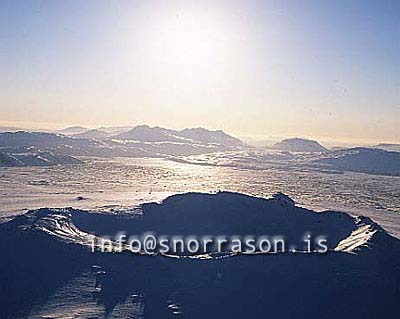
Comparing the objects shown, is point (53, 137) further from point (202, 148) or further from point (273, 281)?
point (273, 281)

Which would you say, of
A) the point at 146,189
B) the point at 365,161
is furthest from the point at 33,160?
the point at 365,161

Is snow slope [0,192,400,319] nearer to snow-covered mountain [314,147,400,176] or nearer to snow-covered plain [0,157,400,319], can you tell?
snow-covered plain [0,157,400,319]

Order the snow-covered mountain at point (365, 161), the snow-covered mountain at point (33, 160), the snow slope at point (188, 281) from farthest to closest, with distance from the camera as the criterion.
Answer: the snow-covered mountain at point (365, 161), the snow-covered mountain at point (33, 160), the snow slope at point (188, 281)

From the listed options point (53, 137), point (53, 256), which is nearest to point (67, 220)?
point (53, 256)

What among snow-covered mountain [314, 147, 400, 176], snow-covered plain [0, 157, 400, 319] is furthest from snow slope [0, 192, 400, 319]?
snow-covered mountain [314, 147, 400, 176]

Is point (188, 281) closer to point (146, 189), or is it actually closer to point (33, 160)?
point (146, 189)

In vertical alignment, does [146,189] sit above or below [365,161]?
below

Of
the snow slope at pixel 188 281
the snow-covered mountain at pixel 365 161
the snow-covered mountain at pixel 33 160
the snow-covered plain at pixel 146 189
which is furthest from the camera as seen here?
the snow-covered mountain at pixel 365 161

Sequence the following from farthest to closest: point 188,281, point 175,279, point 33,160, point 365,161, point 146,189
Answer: point 365,161
point 33,160
point 146,189
point 175,279
point 188,281

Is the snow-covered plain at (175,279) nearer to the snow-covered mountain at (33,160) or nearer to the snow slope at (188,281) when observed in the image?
the snow slope at (188,281)

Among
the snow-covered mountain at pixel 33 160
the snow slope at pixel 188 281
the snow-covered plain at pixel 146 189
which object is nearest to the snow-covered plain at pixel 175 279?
the snow slope at pixel 188 281

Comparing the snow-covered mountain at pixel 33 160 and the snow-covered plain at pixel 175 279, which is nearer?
the snow-covered plain at pixel 175 279
